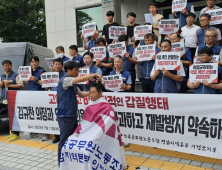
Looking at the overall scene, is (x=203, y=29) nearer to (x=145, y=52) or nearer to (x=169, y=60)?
(x=145, y=52)

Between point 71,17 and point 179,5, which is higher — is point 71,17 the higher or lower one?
the higher one

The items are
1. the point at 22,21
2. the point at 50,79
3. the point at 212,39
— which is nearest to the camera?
the point at 212,39

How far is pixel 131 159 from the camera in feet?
16.1

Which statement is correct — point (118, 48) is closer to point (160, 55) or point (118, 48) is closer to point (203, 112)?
point (160, 55)

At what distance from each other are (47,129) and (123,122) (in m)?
2.12

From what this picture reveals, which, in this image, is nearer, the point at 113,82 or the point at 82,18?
the point at 113,82

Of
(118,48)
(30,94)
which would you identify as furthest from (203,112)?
(30,94)

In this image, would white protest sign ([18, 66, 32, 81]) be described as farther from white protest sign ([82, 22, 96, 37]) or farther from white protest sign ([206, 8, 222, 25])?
white protest sign ([206, 8, 222, 25])

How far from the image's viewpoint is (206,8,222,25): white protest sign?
19.1ft

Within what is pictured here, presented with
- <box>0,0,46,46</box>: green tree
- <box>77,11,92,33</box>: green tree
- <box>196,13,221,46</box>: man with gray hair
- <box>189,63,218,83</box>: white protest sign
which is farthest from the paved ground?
<box>0,0,46,46</box>: green tree

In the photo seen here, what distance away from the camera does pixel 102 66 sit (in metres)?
6.45

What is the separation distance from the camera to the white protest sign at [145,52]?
5.46 metres

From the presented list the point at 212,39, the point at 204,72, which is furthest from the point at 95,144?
the point at 212,39

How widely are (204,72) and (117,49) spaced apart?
2.30 m
